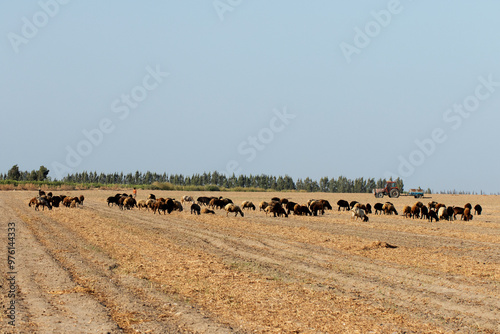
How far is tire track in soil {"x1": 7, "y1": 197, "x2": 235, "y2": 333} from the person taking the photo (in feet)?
27.3

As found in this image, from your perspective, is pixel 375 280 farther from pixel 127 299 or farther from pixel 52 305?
pixel 52 305

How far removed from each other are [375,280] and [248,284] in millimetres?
3152

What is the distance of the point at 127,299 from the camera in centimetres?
1018

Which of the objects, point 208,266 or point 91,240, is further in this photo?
point 91,240

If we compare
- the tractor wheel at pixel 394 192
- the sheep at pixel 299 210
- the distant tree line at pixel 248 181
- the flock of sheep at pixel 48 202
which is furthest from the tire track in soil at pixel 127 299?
the distant tree line at pixel 248 181

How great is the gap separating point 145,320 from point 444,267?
9.38 m

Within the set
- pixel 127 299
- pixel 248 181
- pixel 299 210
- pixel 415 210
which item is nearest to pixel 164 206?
pixel 299 210

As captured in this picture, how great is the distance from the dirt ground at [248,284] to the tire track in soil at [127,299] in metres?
0.02

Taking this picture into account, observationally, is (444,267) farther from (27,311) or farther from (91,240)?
(91,240)

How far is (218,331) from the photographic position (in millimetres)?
8055

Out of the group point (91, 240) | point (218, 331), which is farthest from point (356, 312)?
point (91, 240)

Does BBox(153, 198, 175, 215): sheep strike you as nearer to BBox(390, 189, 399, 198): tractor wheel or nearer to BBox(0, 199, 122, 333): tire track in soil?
BBox(0, 199, 122, 333): tire track in soil

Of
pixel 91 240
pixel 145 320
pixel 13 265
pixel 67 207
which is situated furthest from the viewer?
pixel 67 207

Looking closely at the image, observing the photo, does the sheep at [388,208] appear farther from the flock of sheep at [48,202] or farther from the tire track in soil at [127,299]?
the tire track in soil at [127,299]
